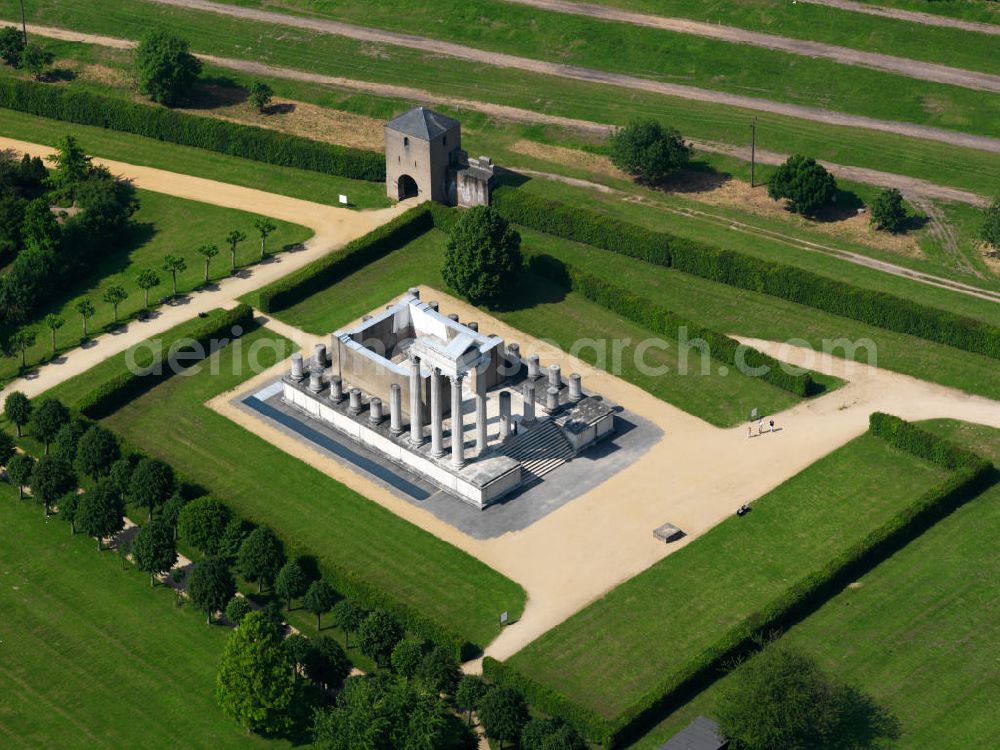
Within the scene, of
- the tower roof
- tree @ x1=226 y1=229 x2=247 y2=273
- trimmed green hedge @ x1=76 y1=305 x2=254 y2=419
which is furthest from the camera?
the tower roof

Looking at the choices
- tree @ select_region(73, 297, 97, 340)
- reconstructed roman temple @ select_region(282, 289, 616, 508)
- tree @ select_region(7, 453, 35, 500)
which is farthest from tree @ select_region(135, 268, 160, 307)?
tree @ select_region(7, 453, 35, 500)

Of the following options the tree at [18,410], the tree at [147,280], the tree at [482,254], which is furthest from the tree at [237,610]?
the tree at [147,280]

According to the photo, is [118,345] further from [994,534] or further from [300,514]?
[994,534]

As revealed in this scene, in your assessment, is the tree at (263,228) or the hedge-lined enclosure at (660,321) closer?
the hedge-lined enclosure at (660,321)

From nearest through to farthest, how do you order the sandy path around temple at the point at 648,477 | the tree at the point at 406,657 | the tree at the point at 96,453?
the tree at the point at 406,657, the sandy path around temple at the point at 648,477, the tree at the point at 96,453

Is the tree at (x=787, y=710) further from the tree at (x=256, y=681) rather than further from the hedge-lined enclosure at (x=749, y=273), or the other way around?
the hedge-lined enclosure at (x=749, y=273)

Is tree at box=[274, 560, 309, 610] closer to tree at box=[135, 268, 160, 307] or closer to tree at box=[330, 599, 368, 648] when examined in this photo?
tree at box=[330, 599, 368, 648]
